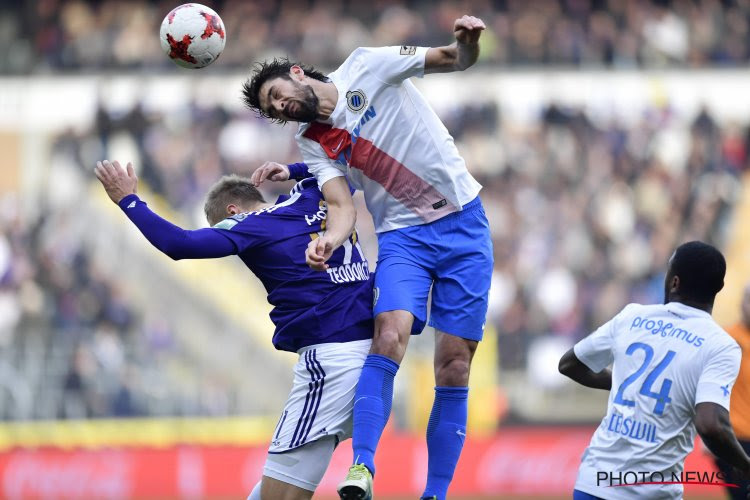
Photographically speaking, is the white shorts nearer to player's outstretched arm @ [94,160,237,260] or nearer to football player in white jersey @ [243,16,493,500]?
football player in white jersey @ [243,16,493,500]

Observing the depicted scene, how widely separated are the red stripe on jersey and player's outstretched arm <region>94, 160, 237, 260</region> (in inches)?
32.3

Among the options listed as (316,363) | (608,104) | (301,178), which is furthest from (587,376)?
(608,104)

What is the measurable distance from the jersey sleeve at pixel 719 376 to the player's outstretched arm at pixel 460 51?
1999mm

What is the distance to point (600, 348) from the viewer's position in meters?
5.27

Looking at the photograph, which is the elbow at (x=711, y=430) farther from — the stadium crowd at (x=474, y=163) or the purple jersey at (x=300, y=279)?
the stadium crowd at (x=474, y=163)

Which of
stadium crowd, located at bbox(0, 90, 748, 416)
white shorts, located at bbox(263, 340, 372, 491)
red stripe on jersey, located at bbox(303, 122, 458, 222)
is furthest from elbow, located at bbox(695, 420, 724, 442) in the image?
stadium crowd, located at bbox(0, 90, 748, 416)

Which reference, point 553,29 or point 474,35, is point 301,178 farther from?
point 553,29

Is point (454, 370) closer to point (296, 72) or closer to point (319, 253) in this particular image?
point (319, 253)

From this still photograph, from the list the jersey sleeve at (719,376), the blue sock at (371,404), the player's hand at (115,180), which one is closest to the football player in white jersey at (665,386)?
the jersey sleeve at (719,376)

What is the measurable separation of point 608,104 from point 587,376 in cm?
1552

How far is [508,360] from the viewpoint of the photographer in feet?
48.8

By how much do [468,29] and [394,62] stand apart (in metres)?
0.58

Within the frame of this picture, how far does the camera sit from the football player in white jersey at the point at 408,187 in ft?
20.4

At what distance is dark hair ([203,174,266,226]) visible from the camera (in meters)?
6.36
